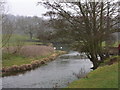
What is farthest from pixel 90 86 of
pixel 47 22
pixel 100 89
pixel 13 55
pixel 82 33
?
pixel 13 55

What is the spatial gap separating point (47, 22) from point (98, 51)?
19.5 ft

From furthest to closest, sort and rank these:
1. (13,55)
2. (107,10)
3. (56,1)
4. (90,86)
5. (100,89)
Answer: (13,55) → (107,10) → (56,1) → (90,86) → (100,89)

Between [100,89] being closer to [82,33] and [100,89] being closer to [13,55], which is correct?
[82,33]

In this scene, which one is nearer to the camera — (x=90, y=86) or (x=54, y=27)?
(x=90, y=86)

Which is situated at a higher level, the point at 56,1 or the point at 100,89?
the point at 56,1

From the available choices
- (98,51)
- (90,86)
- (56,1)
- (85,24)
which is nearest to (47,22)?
(56,1)

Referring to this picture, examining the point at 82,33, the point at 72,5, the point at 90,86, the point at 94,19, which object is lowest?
the point at 90,86

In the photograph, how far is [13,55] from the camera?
32.4 m

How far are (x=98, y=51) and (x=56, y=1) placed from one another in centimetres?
667

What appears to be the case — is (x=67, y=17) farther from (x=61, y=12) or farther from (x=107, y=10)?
(x=107, y=10)

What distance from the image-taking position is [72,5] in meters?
20.4

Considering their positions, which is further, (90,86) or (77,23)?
(77,23)

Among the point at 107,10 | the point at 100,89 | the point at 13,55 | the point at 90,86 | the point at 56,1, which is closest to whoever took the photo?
the point at 100,89

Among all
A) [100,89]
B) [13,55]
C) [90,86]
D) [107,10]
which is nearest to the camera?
[100,89]
